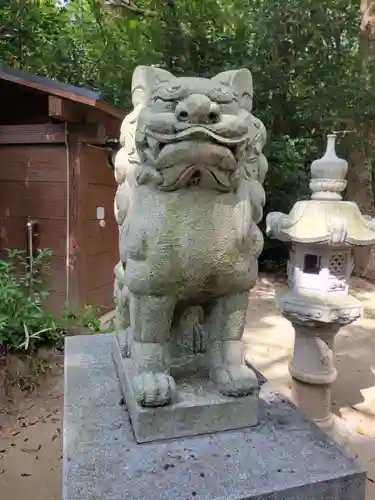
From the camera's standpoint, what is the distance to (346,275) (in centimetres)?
248

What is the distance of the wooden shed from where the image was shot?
3793 mm

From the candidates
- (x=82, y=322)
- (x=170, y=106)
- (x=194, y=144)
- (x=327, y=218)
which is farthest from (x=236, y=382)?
(x=82, y=322)

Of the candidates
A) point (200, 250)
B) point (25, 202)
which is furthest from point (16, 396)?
point (200, 250)

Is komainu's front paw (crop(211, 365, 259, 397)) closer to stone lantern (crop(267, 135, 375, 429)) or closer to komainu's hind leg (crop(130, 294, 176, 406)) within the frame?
komainu's hind leg (crop(130, 294, 176, 406))

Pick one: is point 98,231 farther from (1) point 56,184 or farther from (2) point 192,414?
(2) point 192,414

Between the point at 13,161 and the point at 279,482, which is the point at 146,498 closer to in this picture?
the point at 279,482

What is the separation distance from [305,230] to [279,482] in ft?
4.96

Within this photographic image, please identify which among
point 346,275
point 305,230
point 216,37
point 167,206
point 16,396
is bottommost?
point 16,396

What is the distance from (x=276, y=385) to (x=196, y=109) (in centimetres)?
261

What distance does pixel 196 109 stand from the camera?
1.11 metres

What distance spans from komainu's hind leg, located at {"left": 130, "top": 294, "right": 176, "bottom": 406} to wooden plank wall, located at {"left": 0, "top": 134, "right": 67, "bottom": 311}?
2.77 meters

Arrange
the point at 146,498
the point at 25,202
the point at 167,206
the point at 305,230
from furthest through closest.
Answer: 1. the point at 25,202
2. the point at 305,230
3. the point at 167,206
4. the point at 146,498

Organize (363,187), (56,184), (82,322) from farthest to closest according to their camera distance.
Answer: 1. (363,187)
2. (56,184)
3. (82,322)

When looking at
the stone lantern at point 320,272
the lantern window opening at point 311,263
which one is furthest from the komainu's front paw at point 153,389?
the lantern window opening at point 311,263
